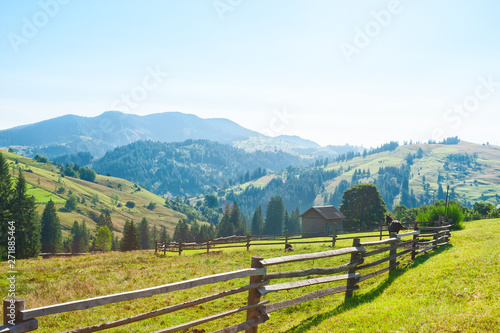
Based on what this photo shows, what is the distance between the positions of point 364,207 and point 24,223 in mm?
64666

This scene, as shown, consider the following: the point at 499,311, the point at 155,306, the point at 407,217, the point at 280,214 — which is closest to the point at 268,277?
the point at 499,311

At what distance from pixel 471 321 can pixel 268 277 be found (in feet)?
16.7

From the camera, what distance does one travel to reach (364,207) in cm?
7194

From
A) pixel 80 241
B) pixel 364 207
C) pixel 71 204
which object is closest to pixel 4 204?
pixel 80 241

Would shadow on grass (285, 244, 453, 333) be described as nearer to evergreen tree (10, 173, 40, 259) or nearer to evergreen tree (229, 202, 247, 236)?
evergreen tree (10, 173, 40, 259)

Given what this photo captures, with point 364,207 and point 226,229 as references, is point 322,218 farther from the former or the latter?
point 226,229

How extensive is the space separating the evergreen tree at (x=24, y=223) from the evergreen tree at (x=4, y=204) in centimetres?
176

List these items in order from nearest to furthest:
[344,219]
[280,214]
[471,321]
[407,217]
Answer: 1. [471,321]
2. [344,219]
3. [407,217]
4. [280,214]

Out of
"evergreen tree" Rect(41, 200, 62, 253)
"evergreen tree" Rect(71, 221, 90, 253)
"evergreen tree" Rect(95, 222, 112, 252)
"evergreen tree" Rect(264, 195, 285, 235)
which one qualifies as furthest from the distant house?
"evergreen tree" Rect(71, 221, 90, 253)

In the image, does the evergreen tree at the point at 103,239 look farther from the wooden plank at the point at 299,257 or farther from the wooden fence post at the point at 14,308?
the wooden fence post at the point at 14,308

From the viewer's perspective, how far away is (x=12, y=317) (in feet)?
17.1

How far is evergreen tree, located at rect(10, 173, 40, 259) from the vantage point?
5306 cm

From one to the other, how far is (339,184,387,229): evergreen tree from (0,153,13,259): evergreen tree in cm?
6248

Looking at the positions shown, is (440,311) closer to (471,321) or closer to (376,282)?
(471,321)
